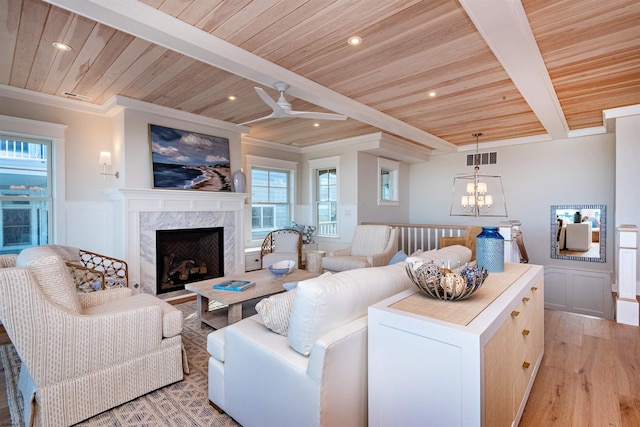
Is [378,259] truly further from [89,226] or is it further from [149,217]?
[89,226]

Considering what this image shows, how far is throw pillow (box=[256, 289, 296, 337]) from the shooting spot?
1675 millimetres

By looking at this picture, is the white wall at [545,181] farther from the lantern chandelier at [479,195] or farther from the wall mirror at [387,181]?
the wall mirror at [387,181]

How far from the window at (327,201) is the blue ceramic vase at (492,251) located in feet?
13.5

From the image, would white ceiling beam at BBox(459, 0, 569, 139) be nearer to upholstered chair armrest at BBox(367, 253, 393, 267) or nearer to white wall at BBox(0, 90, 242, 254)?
upholstered chair armrest at BBox(367, 253, 393, 267)

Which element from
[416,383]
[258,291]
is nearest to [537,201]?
[258,291]

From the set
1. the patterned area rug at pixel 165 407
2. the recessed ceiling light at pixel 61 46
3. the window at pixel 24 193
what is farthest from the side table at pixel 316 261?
the recessed ceiling light at pixel 61 46

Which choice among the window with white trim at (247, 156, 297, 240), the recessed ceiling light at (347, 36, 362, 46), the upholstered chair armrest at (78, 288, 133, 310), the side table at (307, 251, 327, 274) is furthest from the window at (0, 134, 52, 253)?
the recessed ceiling light at (347, 36, 362, 46)

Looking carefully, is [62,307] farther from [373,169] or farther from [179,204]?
[373,169]

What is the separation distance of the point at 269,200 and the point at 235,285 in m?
3.37

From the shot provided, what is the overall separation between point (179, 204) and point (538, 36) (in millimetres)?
4359

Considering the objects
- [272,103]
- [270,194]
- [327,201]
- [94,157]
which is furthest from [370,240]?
[94,157]

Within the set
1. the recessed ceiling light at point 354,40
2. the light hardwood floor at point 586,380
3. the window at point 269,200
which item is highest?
the recessed ceiling light at point 354,40

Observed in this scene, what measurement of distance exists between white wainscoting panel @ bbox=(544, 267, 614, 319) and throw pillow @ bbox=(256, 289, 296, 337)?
5.84 metres

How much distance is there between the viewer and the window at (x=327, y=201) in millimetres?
6395
